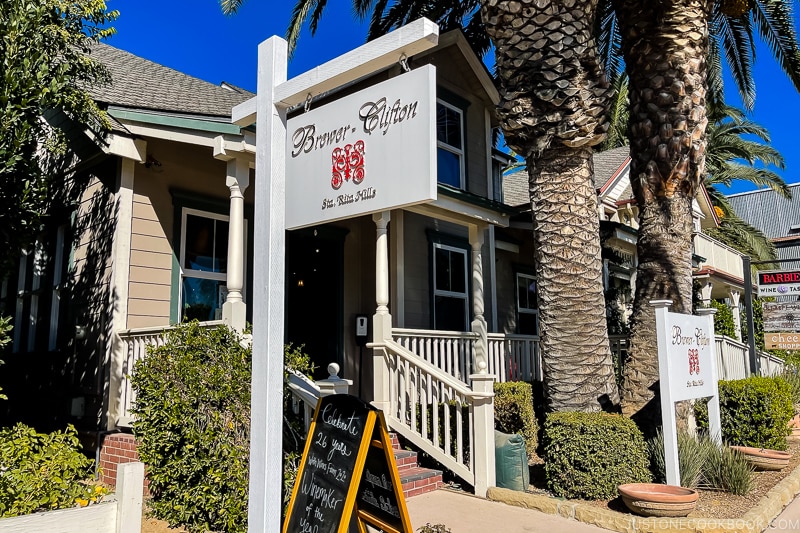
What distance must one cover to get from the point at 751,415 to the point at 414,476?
199 inches

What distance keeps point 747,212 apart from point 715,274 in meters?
38.0

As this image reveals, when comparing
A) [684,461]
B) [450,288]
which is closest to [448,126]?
[450,288]

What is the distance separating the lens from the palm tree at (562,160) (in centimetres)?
733

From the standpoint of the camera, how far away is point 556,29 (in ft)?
24.2

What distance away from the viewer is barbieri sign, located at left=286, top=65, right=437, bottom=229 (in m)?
2.87

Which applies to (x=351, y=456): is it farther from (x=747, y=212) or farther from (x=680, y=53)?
(x=747, y=212)

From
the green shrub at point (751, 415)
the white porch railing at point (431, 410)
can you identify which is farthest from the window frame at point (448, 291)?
the green shrub at point (751, 415)

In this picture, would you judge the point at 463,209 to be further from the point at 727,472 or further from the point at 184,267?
the point at 727,472

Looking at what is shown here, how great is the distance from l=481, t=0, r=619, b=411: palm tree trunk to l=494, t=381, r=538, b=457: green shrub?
103cm

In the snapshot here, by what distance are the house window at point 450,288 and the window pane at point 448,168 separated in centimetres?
116

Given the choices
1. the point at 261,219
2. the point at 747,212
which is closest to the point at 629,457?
the point at 261,219

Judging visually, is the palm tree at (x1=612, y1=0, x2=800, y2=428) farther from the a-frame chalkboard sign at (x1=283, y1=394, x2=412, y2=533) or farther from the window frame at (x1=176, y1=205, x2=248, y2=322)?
the window frame at (x1=176, y1=205, x2=248, y2=322)

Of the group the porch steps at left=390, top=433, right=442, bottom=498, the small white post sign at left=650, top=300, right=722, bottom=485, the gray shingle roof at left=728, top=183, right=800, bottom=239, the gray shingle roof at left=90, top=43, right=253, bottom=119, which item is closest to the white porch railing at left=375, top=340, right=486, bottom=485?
the porch steps at left=390, top=433, right=442, bottom=498

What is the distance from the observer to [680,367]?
6.70 metres
